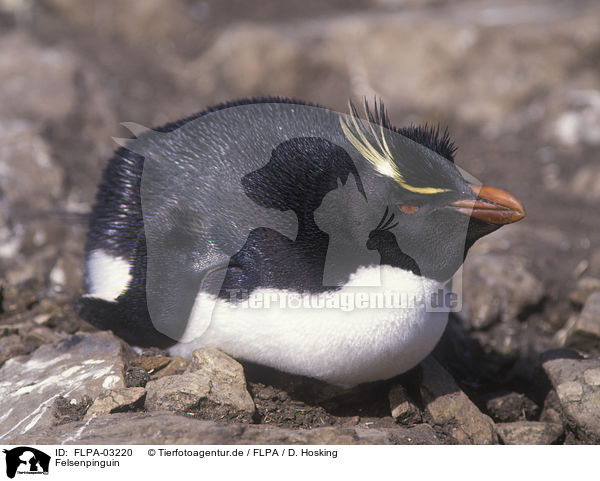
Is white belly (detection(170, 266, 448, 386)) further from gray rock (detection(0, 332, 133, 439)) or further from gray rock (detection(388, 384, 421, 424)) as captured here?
gray rock (detection(0, 332, 133, 439))

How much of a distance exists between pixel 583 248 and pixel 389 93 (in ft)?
9.26

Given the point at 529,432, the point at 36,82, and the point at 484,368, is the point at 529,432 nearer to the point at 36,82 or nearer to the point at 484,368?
the point at 484,368

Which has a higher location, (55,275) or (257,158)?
(257,158)

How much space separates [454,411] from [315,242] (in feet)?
2.79

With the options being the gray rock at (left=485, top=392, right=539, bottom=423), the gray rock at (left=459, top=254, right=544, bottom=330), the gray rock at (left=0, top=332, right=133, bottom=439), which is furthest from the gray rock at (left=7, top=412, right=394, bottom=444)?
the gray rock at (left=459, top=254, right=544, bottom=330)

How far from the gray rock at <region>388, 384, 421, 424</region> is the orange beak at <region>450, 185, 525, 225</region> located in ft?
2.46

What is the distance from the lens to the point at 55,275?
344cm

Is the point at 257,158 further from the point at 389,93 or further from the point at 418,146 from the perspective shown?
the point at 389,93

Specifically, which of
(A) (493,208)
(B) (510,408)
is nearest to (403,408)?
(B) (510,408)

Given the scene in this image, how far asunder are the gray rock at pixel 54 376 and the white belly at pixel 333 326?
40cm

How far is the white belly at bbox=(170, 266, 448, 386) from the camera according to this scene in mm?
2205

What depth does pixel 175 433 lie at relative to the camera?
6.39 feet

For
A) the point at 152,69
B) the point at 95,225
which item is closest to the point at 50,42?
the point at 152,69
